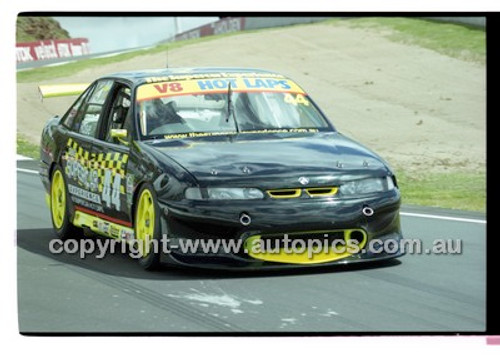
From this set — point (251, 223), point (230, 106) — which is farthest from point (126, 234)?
point (251, 223)

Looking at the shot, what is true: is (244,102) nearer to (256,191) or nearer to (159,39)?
(256,191)

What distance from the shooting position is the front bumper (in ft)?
20.6

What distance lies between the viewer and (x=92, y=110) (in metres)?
7.84

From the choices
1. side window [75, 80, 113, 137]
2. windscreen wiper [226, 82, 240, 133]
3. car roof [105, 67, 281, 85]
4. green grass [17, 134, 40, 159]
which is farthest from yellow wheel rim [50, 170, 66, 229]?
green grass [17, 134, 40, 159]

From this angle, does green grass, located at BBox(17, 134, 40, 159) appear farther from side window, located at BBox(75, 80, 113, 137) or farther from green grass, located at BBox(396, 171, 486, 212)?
green grass, located at BBox(396, 171, 486, 212)

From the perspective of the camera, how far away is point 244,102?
23.2ft

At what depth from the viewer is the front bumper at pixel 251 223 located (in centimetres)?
627

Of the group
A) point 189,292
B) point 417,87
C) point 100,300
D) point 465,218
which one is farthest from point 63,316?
point 417,87

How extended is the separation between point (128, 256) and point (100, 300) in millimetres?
1229

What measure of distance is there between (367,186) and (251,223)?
0.69m

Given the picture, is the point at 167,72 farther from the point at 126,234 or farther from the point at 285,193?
the point at 285,193

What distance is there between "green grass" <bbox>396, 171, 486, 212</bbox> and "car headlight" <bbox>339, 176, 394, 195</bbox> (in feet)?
10.1

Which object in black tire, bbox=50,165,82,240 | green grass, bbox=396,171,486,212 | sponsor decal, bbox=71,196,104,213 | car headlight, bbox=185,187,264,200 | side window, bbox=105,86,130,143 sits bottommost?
green grass, bbox=396,171,486,212

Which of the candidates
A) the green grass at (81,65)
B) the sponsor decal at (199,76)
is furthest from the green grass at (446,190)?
the sponsor decal at (199,76)
